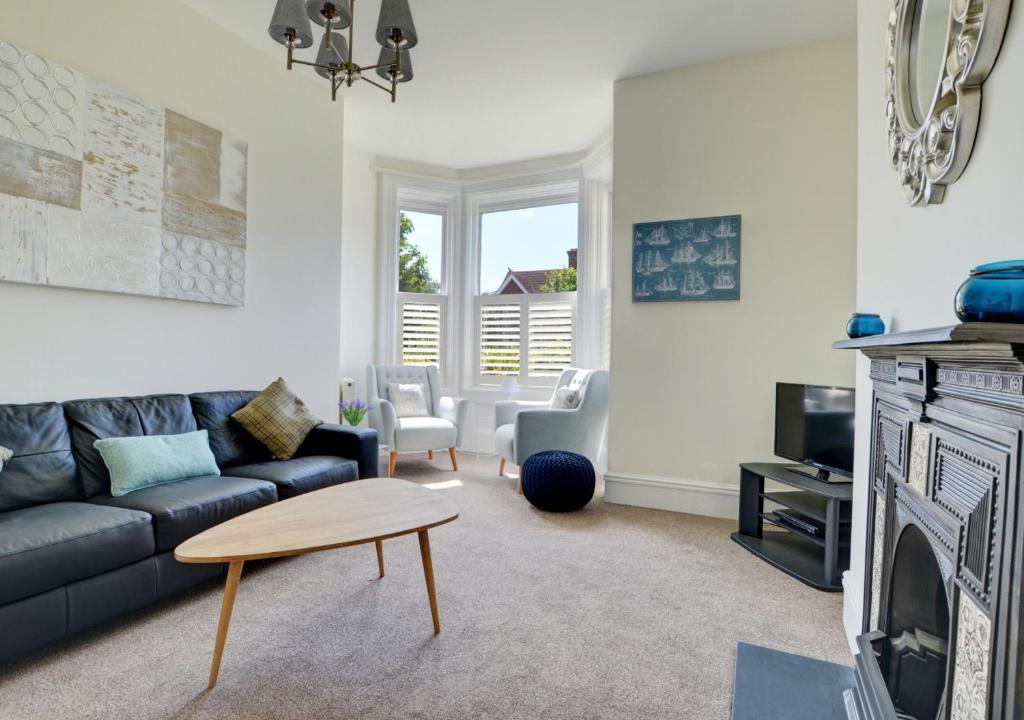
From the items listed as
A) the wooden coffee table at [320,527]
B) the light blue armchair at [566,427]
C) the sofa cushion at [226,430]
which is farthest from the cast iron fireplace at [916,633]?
the sofa cushion at [226,430]

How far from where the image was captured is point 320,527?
1.87m

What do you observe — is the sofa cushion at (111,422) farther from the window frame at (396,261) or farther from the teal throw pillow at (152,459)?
the window frame at (396,261)

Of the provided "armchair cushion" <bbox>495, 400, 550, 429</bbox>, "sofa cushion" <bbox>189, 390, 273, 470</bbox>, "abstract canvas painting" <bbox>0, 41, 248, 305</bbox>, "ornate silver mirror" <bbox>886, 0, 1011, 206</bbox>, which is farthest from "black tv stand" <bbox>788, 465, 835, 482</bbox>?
"abstract canvas painting" <bbox>0, 41, 248, 305</bbox>

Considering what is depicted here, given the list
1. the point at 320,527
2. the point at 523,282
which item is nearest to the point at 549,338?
the point at 523,282

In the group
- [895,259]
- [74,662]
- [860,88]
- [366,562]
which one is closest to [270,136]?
[366,562]

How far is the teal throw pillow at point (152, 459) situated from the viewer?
2.36 m

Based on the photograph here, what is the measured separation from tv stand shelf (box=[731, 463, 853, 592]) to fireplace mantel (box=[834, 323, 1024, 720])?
1071mm

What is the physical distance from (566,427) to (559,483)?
2.21 feet

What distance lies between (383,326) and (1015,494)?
5149 millimetres

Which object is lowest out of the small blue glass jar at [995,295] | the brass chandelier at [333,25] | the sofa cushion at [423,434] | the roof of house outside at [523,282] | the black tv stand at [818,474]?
the sofa cushion at [423,434]

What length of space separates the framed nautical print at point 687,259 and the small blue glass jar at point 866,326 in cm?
192

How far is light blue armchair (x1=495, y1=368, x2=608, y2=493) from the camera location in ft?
13.5

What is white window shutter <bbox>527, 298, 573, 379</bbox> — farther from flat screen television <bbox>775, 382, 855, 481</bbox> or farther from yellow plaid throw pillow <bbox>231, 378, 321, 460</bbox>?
yellow plaid throw pillow <bbox>231, 378, 321, 460</bbox>

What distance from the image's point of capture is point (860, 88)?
2145mm
